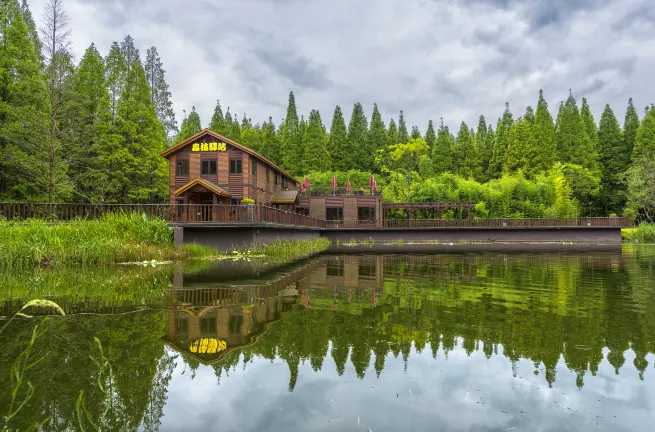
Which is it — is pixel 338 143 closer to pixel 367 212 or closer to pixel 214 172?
pixel 367 212

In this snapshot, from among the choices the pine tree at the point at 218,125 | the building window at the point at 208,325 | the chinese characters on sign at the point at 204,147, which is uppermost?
the pine tree at the point at 218,125

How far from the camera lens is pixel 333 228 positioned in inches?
1570

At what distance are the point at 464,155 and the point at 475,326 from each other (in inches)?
2595

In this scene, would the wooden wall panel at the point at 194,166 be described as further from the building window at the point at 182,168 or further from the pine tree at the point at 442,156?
the pine tree at the point at 442,156

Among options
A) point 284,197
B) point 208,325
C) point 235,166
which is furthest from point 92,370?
point 284,197

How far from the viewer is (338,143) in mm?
67375

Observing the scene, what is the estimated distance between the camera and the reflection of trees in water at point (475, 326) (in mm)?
4996

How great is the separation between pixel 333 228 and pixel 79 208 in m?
23.2

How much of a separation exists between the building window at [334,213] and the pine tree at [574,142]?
37.5m

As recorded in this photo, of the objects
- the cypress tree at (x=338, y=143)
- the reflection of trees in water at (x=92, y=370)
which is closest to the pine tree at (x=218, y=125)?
the cypress tree at (x=338, y=143)

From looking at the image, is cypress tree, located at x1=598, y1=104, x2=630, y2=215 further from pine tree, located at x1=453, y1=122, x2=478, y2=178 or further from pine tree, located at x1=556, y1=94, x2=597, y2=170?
pine tree, located at x1=453, y1=122, x2=478, y2=178

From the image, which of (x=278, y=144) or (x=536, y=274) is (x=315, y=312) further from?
(x=278, y=144)

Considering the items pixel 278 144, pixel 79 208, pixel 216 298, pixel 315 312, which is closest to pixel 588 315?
pixel 315 312

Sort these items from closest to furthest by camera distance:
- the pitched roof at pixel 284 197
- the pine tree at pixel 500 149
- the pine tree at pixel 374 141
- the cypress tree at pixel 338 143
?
1. the pitched roof at pixel 284 197
2. the pine tree at pixel 500 149
3. the cypress tree at pixel 338 143
4. the pine tree at pixel 374 141
